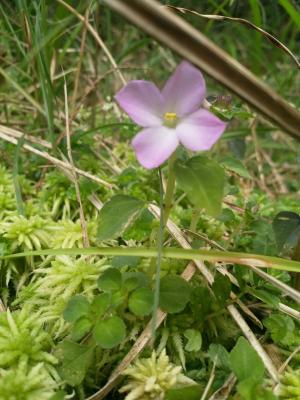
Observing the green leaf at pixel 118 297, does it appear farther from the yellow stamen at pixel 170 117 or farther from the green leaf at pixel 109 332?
the yellow stamen at pixel 170 117

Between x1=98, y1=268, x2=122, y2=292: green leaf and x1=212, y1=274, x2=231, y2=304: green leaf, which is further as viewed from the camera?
x1=212, y1=274, x2=231, y2=304: green leaf

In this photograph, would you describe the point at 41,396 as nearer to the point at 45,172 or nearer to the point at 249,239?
the point at 249,239

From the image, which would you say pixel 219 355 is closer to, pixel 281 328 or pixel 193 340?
pixel 193 340

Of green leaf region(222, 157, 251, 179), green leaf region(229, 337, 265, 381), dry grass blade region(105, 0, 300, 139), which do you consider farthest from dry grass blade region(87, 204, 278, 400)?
dry grass blade region(105, 0, 300, 139)

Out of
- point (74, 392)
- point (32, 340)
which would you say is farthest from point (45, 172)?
point (74, 392)

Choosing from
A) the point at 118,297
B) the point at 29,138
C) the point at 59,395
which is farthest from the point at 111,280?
the point at 29,138

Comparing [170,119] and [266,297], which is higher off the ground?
[170,119]

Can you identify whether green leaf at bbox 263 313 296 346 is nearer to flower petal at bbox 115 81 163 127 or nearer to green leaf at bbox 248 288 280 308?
green leaf at bbox 248 288 280 308
